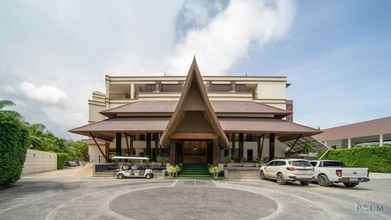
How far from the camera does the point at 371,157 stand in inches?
1012

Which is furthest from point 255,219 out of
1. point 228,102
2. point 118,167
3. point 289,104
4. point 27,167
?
point 289,104

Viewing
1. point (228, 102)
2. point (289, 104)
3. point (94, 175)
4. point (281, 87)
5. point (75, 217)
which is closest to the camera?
point (75, 217)

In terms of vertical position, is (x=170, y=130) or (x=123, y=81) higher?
(x=123, y=81)

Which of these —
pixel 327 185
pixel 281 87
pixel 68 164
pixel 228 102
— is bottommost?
pixel 68 164

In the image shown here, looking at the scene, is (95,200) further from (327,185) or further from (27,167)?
(27,167)

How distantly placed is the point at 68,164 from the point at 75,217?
3416 centimetres

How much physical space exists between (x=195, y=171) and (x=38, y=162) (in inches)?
625

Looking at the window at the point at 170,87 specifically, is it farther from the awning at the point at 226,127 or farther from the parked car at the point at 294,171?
the parked car at the point at 294,171

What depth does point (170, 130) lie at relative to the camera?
1931 centimetres

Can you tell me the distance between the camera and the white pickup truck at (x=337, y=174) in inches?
610

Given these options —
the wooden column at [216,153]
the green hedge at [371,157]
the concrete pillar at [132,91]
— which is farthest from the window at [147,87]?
the green hedge at [371,157]

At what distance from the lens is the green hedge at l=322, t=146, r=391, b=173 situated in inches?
969

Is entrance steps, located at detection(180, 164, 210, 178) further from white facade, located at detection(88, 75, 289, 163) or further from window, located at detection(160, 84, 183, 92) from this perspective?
window, located at detection(160, 84, 183, 92)

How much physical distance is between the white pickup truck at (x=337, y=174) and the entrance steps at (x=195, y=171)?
7705 millimetres
